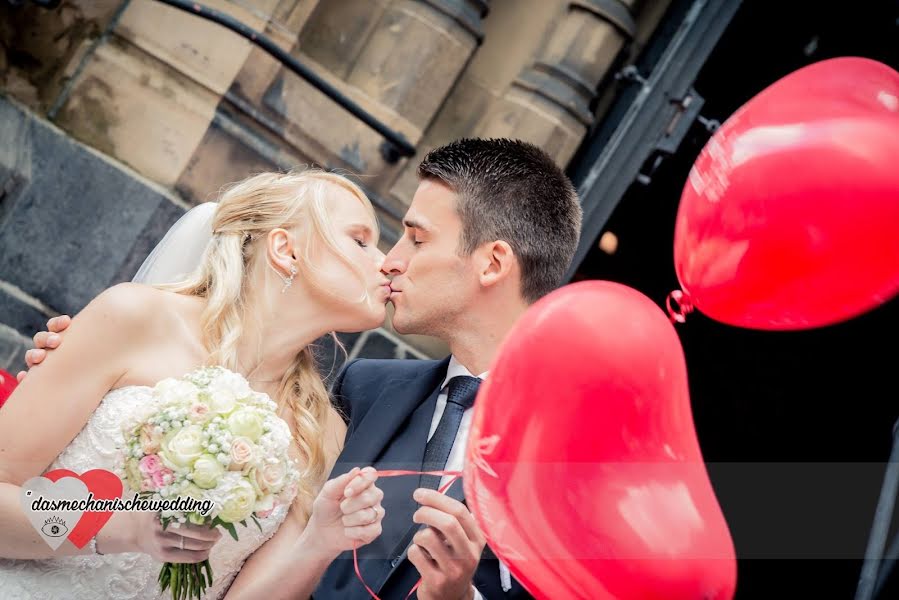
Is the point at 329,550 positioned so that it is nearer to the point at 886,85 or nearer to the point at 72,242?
the point at 886,85

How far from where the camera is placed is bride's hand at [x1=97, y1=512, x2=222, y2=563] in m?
1.94

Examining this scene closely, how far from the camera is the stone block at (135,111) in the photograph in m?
4.04

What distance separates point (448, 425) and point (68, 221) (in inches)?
92.0

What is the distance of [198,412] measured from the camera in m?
1.95

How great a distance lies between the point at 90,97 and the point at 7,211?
2.09ft

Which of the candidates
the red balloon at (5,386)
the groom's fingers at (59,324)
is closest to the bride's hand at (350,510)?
the groom's fingers at (59,324)

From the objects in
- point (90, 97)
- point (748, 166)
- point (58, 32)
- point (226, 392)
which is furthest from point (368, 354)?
point (748, 166)

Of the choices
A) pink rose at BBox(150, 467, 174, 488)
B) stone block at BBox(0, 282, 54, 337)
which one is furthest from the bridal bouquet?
stone block at BBox(0, 282, 54, 337)

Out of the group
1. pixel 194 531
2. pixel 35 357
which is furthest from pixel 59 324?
pixel 194 531

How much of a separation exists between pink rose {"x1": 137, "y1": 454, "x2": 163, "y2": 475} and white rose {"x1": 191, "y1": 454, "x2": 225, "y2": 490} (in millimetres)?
104

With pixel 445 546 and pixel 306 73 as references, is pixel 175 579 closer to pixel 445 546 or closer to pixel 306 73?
pixel 445 546

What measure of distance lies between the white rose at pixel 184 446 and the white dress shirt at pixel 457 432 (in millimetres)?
665

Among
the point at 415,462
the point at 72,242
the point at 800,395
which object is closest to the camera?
the point at 415,462

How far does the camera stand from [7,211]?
12.9 feet
